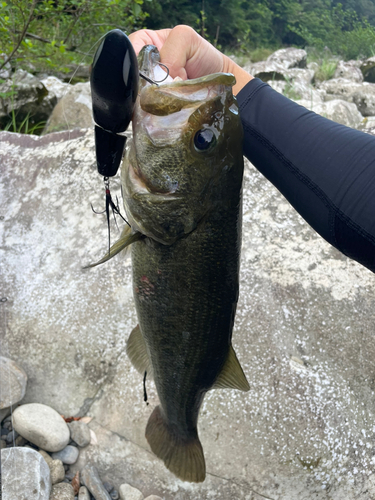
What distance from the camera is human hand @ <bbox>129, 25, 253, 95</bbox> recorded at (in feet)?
4.54

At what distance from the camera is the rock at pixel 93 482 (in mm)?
2086

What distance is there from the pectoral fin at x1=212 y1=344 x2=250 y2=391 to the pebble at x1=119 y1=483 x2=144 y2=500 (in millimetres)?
1098

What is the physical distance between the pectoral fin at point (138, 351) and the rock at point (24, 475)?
89 cm

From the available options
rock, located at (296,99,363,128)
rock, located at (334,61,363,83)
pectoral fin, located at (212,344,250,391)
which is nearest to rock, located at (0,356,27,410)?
pectoral fin, located at (212,344,250,391)

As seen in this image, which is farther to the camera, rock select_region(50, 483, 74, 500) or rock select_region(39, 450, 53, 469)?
rock select_region(39, 450, 53, 469)

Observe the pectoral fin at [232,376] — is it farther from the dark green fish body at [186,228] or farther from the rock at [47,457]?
the rock at [47,457]

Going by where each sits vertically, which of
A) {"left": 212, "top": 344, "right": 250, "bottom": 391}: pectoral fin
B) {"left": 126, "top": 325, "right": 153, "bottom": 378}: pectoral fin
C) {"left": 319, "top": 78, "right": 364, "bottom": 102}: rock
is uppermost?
{"left": 212, "top": 344, "right": 250, "bottom": 391}: pectoral fin

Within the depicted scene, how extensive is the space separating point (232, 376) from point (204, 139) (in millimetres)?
869

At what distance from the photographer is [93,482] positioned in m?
2.13

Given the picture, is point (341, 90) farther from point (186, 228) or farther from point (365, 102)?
point (186, 228)

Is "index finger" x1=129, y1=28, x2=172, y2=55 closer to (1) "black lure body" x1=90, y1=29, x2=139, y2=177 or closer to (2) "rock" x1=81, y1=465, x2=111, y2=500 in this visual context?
(1) "black lure body" x1=90, y1=29, x2=139, y2=177

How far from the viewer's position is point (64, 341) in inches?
99.7

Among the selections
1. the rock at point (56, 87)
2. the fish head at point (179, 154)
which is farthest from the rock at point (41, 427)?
the rock at point (56, 87)

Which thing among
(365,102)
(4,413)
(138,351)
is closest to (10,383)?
(4,413)
